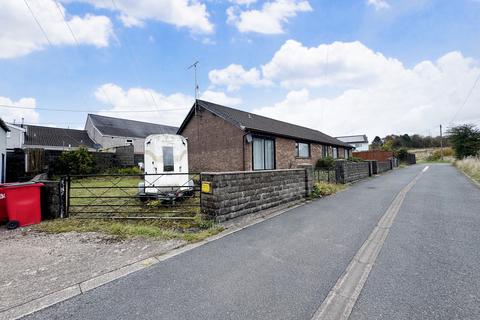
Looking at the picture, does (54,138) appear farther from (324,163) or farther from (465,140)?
(465,140)

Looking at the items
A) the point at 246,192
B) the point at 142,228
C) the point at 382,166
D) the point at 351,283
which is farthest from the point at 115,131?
the point at 351,283

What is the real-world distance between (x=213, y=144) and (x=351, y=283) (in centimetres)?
1403

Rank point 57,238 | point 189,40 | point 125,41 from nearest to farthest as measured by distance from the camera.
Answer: point 57,238 < point 125,41 < point 189,40

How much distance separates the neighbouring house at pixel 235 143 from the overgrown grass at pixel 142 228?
8.56 metres

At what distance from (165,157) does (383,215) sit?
721 centimetres

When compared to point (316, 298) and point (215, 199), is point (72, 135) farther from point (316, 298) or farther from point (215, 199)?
point (316, 298)

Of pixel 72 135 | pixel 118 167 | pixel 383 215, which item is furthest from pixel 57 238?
pixel 72 135

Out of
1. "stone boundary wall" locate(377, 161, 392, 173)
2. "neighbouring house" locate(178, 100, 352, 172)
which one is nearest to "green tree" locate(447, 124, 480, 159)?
"stone boundary wall" locate(377, 161, 392, 173)

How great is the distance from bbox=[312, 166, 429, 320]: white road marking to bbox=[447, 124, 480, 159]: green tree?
130 ft

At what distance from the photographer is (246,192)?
20.5 ft

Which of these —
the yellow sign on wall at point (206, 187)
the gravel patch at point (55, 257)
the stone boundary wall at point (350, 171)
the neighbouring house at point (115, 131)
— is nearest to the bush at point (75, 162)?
the gravel patch at point (55, 257)

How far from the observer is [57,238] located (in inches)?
186

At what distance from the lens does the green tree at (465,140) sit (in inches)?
1232

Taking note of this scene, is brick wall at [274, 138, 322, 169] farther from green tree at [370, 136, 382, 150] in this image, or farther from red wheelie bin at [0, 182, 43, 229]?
green tree at [370, 136, 382, 150]
